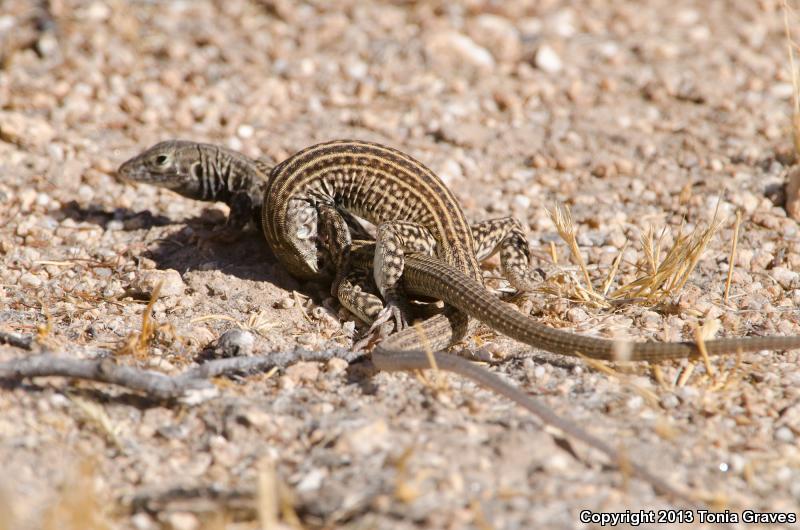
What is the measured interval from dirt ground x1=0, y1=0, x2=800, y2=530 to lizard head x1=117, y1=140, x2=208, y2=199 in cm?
38

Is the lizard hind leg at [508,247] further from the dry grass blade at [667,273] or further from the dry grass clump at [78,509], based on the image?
the dry grass clump at [78,509]

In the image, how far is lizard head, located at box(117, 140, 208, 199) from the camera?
609cm

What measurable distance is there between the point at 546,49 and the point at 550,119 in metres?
1.16

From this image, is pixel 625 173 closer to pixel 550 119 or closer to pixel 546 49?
pixel 550 119

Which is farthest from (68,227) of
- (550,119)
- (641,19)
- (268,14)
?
(641,19)

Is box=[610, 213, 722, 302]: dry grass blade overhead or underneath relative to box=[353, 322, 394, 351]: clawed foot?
overhead

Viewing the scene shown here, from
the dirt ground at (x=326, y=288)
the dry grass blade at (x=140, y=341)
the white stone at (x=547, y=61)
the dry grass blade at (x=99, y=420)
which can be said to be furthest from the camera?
the white stone at (x=547, y=61)

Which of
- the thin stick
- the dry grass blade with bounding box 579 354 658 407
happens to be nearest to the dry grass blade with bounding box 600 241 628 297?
the dry grass blade with bounding box 579 354 658 407

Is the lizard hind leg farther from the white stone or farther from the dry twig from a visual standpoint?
the white stone

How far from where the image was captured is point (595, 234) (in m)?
6.06

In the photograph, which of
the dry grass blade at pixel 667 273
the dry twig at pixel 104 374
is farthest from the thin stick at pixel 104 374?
the dry grass blade at pixel 667 273

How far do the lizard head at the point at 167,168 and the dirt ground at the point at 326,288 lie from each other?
0.38 metres

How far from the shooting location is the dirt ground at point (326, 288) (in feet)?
11.2

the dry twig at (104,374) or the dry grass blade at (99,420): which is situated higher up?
the dry twig at (104,374)
